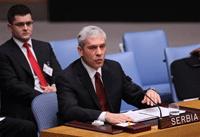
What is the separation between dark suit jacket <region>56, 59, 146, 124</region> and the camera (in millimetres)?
2191

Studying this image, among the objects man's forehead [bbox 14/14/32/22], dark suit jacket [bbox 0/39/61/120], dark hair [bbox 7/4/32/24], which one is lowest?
dark suit jacket [bbox 0/39/61/120]

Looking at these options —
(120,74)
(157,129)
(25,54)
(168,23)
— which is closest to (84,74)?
(120,74)

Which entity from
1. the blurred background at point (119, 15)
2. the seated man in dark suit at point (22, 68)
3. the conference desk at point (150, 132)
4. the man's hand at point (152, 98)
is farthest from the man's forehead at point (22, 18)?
the blurred background at point (119, 15)

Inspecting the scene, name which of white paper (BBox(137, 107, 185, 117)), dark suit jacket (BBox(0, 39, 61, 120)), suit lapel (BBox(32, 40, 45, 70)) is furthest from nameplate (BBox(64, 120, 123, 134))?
suit lapel (BBox(32, 40, 45, 70))

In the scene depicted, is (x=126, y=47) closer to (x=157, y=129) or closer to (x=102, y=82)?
(x=102, y=82)

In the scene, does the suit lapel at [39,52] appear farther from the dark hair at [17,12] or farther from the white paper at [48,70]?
the dark hair at [17,12]

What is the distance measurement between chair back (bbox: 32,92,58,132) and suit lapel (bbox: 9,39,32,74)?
903mm

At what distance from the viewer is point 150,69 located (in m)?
4.20

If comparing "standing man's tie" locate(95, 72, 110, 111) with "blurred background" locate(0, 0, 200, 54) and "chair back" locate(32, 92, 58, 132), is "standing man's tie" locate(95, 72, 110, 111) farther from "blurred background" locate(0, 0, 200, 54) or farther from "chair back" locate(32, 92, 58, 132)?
"blurred background" locate(0, 0, 200, 54)

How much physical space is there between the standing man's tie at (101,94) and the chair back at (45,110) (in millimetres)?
292

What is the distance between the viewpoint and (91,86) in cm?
243

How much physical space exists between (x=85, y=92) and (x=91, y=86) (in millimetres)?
62

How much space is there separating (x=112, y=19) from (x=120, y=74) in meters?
9.67

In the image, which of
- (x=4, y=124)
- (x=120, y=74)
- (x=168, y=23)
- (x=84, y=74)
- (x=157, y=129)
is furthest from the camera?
(x=168, y=23)
